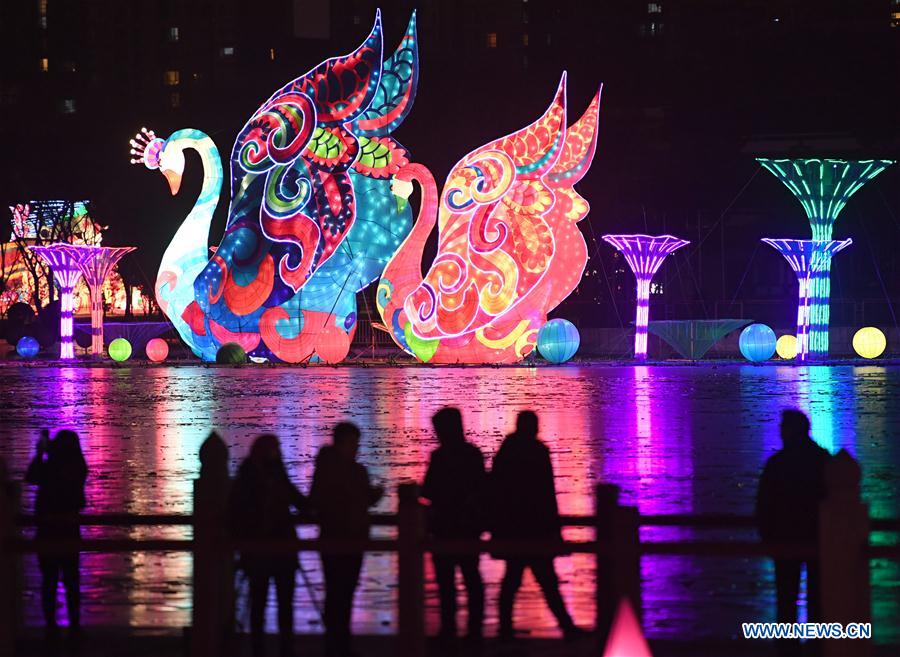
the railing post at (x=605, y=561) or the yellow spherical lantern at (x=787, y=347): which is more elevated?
the railing post at (x=605, y=561)

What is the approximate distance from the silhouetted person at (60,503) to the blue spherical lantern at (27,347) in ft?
147

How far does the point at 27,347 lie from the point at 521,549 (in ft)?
156

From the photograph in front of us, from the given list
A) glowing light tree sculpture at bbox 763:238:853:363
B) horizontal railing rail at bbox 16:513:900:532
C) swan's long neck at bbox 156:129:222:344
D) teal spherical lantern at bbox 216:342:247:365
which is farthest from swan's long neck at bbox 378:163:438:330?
horizontal railing rail at bbox 16:513:900:532

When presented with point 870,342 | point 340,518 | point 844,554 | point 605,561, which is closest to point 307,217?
point 870,342

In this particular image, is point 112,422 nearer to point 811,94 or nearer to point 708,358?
point 708,358

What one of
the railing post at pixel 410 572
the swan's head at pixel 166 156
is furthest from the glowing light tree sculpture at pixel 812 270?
the railing post at pixel 410 572

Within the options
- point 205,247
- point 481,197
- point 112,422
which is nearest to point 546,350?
point 481,197

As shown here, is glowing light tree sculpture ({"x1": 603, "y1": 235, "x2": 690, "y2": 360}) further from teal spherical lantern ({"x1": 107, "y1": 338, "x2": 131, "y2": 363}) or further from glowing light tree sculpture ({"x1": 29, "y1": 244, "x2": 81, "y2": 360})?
glowing light tree sculpture ({"x1": 29, "y1": 244, "x2": 81, "y2": 360})

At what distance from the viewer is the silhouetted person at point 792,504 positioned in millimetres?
7633

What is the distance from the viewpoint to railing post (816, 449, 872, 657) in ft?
21.7

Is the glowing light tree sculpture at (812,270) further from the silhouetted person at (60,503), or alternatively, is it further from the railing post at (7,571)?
the railing post at (7,571)

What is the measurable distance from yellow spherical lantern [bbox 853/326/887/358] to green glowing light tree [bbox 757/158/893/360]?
3.95 meters

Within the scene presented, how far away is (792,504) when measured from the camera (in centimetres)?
769

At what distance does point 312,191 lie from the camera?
1476 inches
